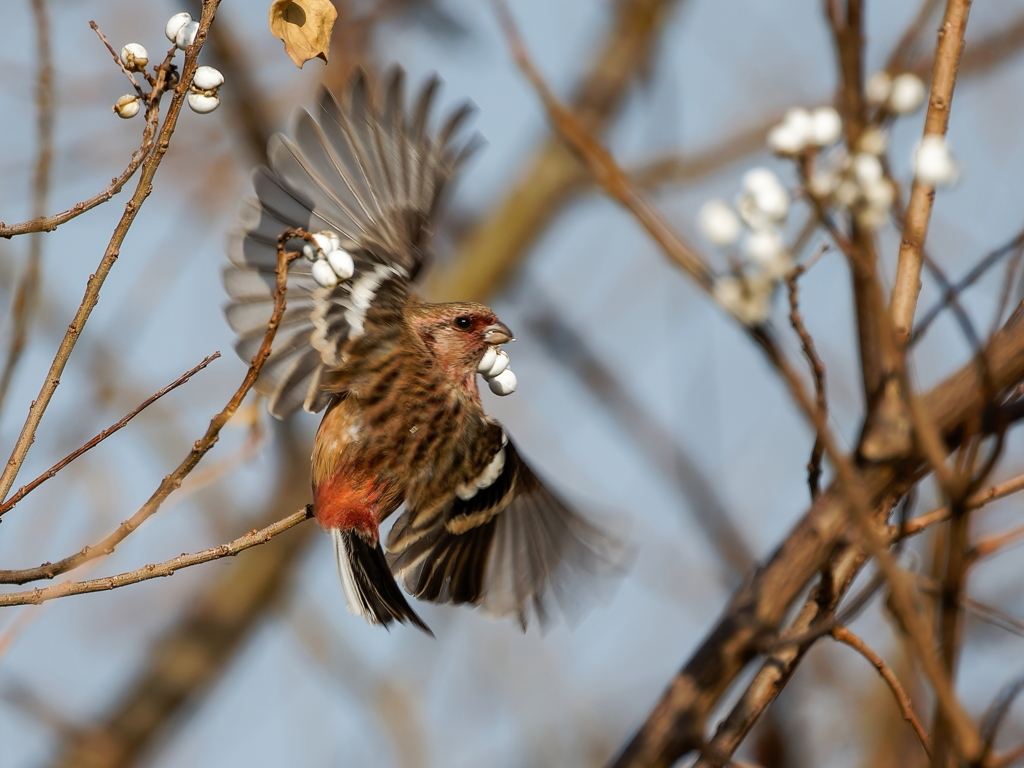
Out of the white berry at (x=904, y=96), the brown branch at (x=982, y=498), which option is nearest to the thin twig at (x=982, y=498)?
the brown branch at (x=982, y=498)

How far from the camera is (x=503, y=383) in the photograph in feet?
12.6

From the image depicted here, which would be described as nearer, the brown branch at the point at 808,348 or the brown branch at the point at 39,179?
the brown branch at the point at 808,348

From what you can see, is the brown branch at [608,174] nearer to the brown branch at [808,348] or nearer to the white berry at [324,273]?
the brown branch at [808,348]

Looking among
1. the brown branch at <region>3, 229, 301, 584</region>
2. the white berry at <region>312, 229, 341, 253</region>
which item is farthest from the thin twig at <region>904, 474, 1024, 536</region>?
the white berry at <region>312, 229, 341, 253</region>

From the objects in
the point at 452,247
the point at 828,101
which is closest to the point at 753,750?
the point at 828,101

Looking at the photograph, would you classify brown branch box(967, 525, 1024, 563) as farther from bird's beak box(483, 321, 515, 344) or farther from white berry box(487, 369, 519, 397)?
bird's beak box(483, 321, 515, 344)

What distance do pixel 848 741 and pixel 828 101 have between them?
13.1 feet

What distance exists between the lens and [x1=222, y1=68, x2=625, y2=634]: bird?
4234 millimetres

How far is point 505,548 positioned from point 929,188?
10.3 feet

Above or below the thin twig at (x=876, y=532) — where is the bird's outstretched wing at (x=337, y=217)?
above

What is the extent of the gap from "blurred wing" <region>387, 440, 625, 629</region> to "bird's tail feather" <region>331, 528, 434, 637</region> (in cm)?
20

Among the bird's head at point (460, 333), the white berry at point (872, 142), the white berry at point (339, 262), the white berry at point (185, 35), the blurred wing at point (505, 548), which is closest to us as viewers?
the white berry at point (872, 142)

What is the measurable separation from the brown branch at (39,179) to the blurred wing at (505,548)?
5.84 feet

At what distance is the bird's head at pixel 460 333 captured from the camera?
4.74m
